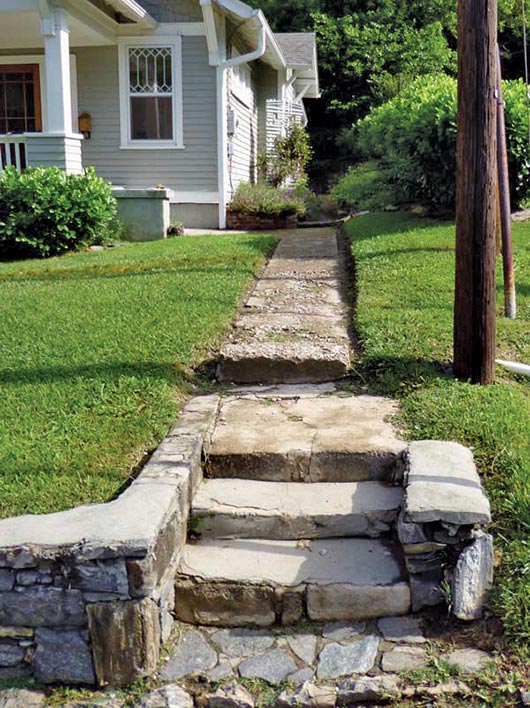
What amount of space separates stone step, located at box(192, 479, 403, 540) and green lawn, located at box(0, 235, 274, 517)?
1.34ft

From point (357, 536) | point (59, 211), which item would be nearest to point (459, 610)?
point (357, 536)

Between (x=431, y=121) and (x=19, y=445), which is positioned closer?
(x=19, y=445)

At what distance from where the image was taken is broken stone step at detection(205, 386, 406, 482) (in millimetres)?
3525

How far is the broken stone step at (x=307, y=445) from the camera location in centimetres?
353

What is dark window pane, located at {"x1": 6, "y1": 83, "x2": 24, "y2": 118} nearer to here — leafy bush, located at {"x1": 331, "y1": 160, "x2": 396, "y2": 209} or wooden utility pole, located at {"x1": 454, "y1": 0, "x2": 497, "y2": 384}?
leafy bush, located at {"x1": 331, "y1": 160, "x2": 396, "y2": 209}

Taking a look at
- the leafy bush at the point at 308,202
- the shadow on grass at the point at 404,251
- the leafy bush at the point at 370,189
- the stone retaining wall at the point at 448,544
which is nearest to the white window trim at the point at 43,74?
the leafy bush at the point at 308,202

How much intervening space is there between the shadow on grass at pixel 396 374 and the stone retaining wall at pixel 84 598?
1849mm

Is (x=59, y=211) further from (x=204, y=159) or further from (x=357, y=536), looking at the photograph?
(x=357, y=536)

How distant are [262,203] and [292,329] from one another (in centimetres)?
704

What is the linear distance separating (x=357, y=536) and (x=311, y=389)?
4.29 ft

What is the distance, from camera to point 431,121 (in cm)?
949

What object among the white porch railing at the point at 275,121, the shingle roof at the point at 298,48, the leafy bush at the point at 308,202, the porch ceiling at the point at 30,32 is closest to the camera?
the porch ceiling at the point at 30,32

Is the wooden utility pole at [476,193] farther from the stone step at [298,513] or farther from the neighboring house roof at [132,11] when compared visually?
the neighboring house roof at [132,11]

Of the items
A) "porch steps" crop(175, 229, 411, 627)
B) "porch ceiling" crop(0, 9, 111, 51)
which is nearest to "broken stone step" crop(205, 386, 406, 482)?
"porch steps" crop(175, 229, 411, 627)
